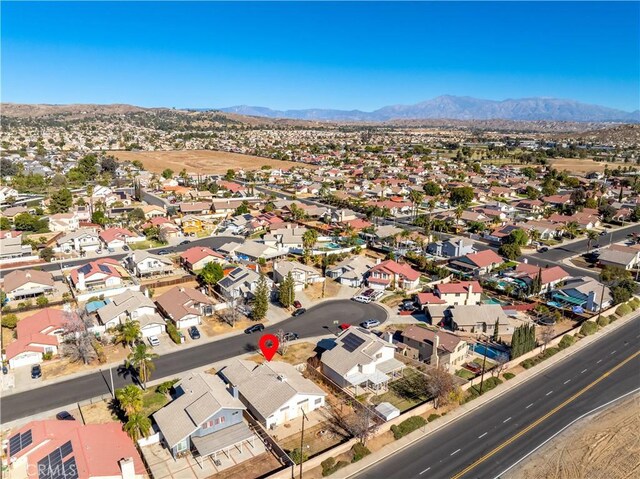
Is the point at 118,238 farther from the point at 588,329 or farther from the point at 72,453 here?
the point at 588,329

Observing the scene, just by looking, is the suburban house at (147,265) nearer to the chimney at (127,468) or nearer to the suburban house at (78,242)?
the suburban house at (78,242)

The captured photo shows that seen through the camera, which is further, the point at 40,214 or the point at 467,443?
the point at 40,214

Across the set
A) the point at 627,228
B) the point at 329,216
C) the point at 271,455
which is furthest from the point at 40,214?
the point at 627,228

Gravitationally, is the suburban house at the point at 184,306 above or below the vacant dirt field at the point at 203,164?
below

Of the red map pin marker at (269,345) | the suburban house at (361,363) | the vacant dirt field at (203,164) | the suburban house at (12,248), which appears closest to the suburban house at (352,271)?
the red map pin marker at (269,345)

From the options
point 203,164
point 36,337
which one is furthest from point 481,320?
point 203,164

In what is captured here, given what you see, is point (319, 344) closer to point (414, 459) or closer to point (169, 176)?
point (414, 459)
